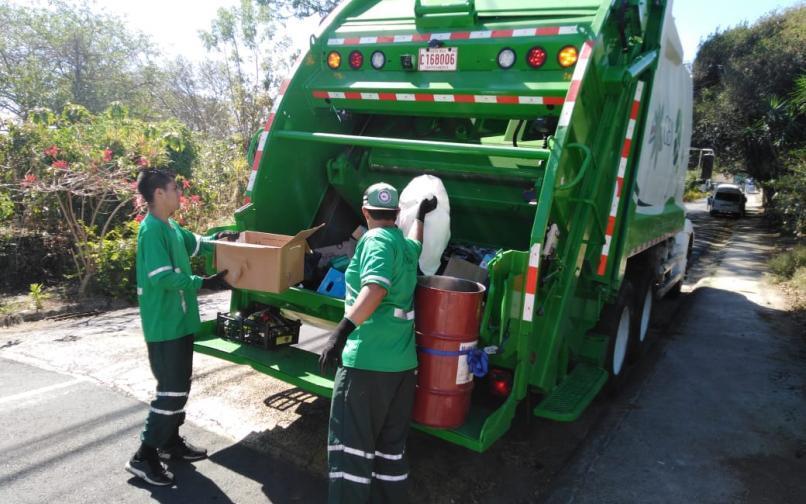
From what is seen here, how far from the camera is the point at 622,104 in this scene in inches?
136

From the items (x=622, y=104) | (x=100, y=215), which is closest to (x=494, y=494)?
(x=622, y=104)

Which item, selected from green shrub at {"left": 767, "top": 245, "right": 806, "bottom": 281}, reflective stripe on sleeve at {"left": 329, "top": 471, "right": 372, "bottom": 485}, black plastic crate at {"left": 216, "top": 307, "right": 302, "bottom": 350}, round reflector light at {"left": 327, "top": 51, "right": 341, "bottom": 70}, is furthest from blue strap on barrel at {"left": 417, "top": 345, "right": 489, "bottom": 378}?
green shrub at {"left": 767, "top": 245, "right": 806, "bottom": 281}

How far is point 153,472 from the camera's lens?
9.22 feet

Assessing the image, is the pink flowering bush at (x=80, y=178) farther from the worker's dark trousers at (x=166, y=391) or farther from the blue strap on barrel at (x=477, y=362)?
the blue strap on barrel at (x=477, y=362)

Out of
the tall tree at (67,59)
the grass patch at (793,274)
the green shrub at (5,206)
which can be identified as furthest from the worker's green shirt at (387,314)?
the tall tree at (67,59)

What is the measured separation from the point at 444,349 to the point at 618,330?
206 centimetres

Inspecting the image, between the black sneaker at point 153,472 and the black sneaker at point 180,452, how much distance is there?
162 mm

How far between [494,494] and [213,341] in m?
1.80

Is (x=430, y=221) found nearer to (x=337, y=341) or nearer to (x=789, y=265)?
(x=337, y=341)

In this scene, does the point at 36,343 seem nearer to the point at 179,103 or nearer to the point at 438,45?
the point at 438,45

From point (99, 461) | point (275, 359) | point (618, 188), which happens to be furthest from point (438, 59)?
point (99, 461)

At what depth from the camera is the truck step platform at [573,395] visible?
2.93m

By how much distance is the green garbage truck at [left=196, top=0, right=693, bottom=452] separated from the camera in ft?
9.42

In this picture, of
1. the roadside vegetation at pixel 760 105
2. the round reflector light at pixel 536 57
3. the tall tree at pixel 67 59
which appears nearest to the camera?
the round reflector light at pixel 536 57
